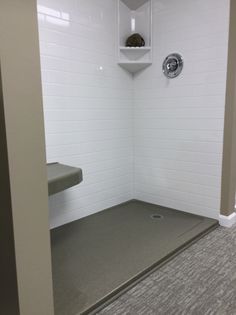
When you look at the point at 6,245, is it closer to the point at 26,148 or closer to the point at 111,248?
the point at 26,148

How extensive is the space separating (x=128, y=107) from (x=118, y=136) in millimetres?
420

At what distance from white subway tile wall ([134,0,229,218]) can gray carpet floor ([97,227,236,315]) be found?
32.4 inches

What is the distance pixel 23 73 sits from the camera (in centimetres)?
116

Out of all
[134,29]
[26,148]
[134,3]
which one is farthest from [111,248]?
[134,3]

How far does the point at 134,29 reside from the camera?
3.32m

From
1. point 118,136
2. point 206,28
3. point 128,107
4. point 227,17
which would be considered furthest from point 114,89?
point 227,17

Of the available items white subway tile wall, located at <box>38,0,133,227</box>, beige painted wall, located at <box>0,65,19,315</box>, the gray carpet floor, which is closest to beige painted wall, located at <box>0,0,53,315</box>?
beige painted wall, located at <box>0,65,19,315</box>

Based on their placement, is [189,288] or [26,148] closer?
[26,148]

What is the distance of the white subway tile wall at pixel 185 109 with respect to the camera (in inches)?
109

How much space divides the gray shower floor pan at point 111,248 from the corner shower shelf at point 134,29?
1.81 m

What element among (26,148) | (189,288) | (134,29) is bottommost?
(189,288)

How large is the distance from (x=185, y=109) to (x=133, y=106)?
762 mm

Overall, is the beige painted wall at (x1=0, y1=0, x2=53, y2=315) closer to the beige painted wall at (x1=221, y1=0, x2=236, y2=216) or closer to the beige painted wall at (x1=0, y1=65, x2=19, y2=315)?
the beige painted wall at (x1=0, y1=65, x2=19, y2=315)

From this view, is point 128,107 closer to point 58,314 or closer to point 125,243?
point 125,243
